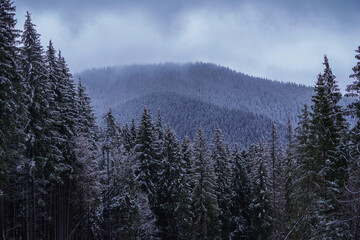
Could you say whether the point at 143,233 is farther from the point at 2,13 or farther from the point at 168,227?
the point at 2,13

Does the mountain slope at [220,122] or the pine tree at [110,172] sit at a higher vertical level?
the mountain slope at [220,122]

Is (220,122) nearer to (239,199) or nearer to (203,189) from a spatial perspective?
(239,199)

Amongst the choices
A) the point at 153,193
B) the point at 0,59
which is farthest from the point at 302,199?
the point at 0,59

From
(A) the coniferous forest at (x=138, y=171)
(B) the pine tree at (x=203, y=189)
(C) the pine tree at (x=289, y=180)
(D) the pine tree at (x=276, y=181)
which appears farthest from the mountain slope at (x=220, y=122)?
(C) the pine tree at (x=289, y=180)

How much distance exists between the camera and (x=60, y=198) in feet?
76.1

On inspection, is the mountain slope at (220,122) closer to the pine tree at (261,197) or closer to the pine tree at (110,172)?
the pine tree at (261,197)

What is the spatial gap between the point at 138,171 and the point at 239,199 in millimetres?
18167

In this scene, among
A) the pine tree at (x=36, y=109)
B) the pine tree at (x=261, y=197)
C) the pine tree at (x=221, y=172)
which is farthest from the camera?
the pine tree at (x=221, y=172)

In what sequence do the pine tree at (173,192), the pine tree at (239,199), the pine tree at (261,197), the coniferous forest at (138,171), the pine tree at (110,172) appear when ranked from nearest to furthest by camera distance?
the coniferous forest at (138,171) < the pine tree at (110,172) < the pine tree at (173,192) < the pine tree at (261,197) < the pine tree at (239,199)

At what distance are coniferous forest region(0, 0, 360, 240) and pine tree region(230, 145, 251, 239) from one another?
0.20 meters

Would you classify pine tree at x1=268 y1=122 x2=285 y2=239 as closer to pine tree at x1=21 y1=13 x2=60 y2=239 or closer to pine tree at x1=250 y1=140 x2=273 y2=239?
pine tree at x1=250 y1=140 x2=273 y2=239

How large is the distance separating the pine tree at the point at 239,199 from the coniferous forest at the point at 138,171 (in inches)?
8.0

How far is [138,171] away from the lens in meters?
32.8

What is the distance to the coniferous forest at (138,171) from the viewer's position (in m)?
14.9
